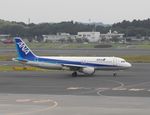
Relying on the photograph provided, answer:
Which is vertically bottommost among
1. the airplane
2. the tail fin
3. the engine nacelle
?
the engine nacelle

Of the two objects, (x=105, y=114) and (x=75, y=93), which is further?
(x=75, y=93)

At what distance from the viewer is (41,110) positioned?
3416 cm

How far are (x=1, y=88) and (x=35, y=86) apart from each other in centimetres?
391

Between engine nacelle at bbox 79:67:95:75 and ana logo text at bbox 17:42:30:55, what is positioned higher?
ana logo text at bbox 17:42:30:55

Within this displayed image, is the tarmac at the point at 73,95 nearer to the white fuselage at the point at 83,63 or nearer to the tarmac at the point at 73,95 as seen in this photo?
the tarmac at the point at 73,95

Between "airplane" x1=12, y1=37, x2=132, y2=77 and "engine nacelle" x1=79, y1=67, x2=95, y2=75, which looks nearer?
"engine nacelle" x1=79, y1=67, x2=95, y2=75

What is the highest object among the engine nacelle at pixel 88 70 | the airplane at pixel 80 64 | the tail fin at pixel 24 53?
the tail fin at pixel 24 53

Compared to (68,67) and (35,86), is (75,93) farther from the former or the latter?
(68,67)

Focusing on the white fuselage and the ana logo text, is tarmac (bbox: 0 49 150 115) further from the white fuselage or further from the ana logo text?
the ana logo text

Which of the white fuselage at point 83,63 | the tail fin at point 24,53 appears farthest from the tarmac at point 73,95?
the tail fin at point 24,53

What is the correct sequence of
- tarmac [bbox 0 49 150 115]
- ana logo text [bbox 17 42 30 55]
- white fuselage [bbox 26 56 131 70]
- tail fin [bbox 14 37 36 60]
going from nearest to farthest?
1. tarmac [bbox 0 49 150 115]
2. white fuselage [bbox 26 56 131 70]
3. tail fin [bbox 14 37 36 60]
4. ana logo text [bbox 17 42 30 55]

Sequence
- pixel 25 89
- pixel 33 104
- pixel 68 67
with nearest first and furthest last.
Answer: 1. pixel 33 104
2. pixel 25 89
3. pixel 68 67

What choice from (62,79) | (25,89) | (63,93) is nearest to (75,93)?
(63,93)

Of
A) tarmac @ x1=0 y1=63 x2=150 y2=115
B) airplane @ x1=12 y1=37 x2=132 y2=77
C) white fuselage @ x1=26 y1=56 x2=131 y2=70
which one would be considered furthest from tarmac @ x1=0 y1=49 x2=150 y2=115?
white fuselage @ x1=26 y1=56 x2=131 y2=70
